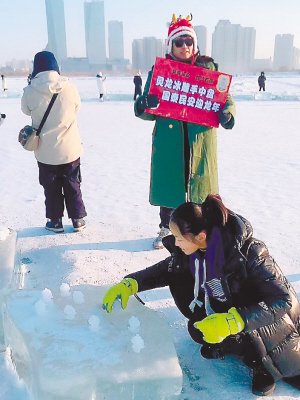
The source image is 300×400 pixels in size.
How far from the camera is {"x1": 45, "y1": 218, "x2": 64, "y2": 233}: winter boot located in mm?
3569

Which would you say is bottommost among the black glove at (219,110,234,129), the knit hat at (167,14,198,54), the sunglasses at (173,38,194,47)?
the black glove at (219,110,234,129)

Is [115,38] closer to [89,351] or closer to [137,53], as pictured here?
[137,53]

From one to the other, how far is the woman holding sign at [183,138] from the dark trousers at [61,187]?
71 cm

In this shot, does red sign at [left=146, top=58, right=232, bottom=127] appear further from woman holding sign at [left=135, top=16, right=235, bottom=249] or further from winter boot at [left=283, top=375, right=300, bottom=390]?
winter boot at [left=283, top=375, right=300, bottom=390]

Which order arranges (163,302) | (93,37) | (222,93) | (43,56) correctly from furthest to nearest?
(93,37), (43,56), (222,93), (163,302)

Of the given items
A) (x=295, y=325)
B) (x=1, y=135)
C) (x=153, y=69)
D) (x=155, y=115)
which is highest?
(x=153, y=69)

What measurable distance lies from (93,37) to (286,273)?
117 meters

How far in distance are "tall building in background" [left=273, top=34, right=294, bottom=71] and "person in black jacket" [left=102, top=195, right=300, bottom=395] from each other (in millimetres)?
93022

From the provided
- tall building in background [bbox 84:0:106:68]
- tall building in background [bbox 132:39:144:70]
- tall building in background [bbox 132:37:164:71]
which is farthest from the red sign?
tall building in background [bbox 84:0:106:68]

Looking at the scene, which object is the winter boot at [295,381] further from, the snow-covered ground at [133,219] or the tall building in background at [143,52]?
the tall building in background at [143,52]

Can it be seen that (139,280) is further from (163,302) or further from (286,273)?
(286,273)

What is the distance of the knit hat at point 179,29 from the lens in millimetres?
2748

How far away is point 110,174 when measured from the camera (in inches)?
233

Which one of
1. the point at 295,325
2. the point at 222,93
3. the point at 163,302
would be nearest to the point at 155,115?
the point at 222,93
